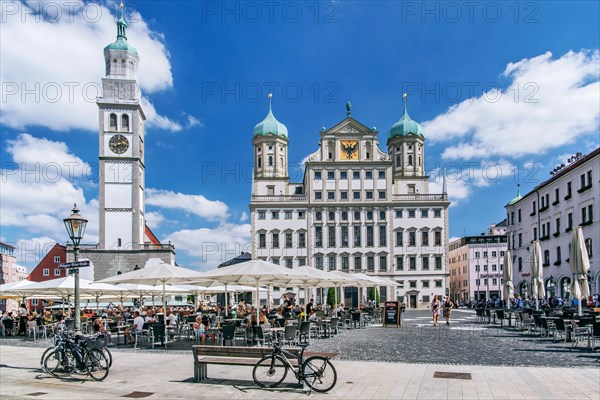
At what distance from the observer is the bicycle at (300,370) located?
404 inches

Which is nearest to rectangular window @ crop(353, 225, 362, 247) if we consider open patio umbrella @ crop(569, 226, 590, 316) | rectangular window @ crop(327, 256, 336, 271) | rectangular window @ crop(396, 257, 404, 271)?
rectangular window @ crop(327, 256, 336, 271)

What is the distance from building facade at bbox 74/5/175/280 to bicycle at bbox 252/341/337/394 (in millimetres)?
52645

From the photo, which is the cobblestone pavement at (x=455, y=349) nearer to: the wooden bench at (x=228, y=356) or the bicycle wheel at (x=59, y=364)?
the wooden bench at (x=228, y=356)

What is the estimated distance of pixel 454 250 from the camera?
110438 mm

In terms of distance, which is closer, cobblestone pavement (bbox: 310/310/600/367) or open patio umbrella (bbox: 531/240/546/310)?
cobblestone pavement (bbox: 310/310/600/367)

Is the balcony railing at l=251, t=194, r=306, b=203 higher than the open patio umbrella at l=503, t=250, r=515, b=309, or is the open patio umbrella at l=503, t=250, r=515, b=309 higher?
the balcony railing at l=251, t=194, r=306, b=203

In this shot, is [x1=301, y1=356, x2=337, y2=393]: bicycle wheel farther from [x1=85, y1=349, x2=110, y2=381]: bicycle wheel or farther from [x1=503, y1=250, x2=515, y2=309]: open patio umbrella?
[x1=503, y1=250, x2=515, y2=309]: open patio umbrella

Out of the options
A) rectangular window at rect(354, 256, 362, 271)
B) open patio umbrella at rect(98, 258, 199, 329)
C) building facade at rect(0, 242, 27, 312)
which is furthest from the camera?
building facade at rect(0, 242, 27, 312)

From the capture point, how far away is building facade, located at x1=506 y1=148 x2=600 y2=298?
39.5 metres

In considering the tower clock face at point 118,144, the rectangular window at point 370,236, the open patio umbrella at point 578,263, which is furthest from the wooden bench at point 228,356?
the rectangular window at point 370,236

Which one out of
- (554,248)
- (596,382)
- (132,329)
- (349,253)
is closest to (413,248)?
(349,253)

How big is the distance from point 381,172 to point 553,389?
2493 inches

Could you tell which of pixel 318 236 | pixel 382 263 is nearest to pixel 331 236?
pixel 318 236

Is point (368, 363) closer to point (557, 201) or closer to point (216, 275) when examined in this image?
point (216, 275)
